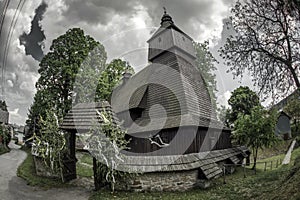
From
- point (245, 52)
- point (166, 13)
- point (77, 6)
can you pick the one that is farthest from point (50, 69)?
point (245, 52)

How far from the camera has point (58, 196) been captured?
9.32 metres

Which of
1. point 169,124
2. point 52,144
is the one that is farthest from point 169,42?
point 52,144

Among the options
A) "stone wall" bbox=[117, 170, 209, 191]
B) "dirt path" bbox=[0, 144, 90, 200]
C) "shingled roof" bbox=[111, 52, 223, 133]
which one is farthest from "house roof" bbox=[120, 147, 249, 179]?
"dirt path" bbox=[0, 144, 90, 200]

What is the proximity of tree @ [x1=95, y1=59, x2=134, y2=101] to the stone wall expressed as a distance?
60.5 ft

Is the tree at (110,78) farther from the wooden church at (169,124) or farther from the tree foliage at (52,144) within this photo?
the tree foliage at (52,144)

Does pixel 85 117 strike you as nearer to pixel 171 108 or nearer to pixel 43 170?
pixel 43 170

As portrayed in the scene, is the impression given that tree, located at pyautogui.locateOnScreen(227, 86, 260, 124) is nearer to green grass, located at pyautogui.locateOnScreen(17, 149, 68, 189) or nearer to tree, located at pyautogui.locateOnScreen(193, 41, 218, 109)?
tree, located at pyautogui.locateOnScreen(193, 41, 218, 109)

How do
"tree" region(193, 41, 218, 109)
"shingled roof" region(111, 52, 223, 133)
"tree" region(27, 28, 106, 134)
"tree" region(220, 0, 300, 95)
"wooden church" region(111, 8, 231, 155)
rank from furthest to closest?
"tree" region(193, 41, 218, 109) < "tree" region(27, 28, 106, 134) < "shingled roof" region(111, 52, 223, 133) < "wooden church" region(111, 8, 231, 155) < "tree" region(220, 0, 300, 95)

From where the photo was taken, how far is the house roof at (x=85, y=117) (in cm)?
1083

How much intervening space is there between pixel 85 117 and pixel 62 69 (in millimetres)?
13283

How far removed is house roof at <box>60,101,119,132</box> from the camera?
35.5 feet

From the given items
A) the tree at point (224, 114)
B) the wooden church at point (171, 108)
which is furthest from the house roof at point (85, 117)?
the tree at point (224, 114)

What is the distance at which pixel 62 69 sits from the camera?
22734mm

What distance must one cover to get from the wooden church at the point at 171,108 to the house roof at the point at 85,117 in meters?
3.73
